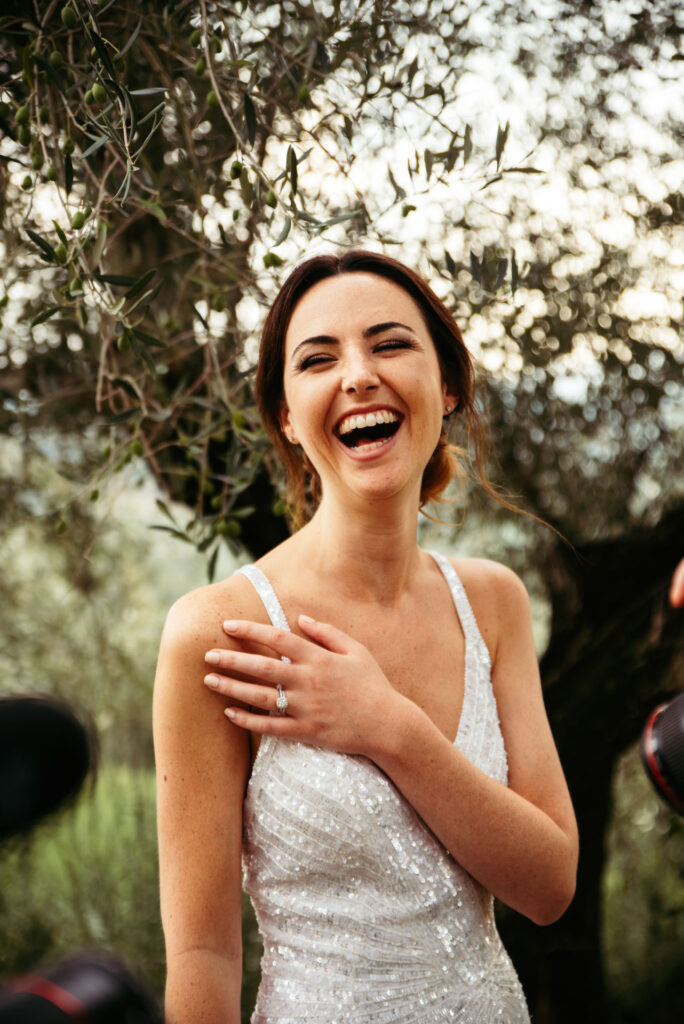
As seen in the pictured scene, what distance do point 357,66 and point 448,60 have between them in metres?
0.60

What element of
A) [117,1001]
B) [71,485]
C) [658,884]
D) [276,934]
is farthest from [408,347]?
[658,884]

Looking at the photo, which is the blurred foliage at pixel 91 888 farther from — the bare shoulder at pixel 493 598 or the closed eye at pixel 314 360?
the closed eye at pixel 314 360

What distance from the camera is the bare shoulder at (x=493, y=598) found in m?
2.12

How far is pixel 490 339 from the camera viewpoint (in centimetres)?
324

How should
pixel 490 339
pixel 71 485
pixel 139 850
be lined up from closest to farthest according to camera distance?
pixel 490 339, pixel 71 485, pixel 139 850

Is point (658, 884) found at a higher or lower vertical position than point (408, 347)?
lower

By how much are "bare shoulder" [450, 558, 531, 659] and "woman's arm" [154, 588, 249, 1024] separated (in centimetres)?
73

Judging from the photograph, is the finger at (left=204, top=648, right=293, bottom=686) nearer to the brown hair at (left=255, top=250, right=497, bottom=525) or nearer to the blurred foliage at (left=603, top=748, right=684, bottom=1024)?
the brown hair at (left=255, top=250, right=497, bottom=525)

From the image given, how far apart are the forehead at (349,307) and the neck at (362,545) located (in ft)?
1.20

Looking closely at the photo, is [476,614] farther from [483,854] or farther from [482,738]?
[483,854]

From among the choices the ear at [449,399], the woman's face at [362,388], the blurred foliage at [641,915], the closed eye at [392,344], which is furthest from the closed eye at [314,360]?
the blurred foliage at [641,915]

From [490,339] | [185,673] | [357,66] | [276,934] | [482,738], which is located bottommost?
[276,934]

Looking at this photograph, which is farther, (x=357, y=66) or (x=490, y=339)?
(x=490, y=339)

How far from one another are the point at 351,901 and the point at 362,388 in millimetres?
986
